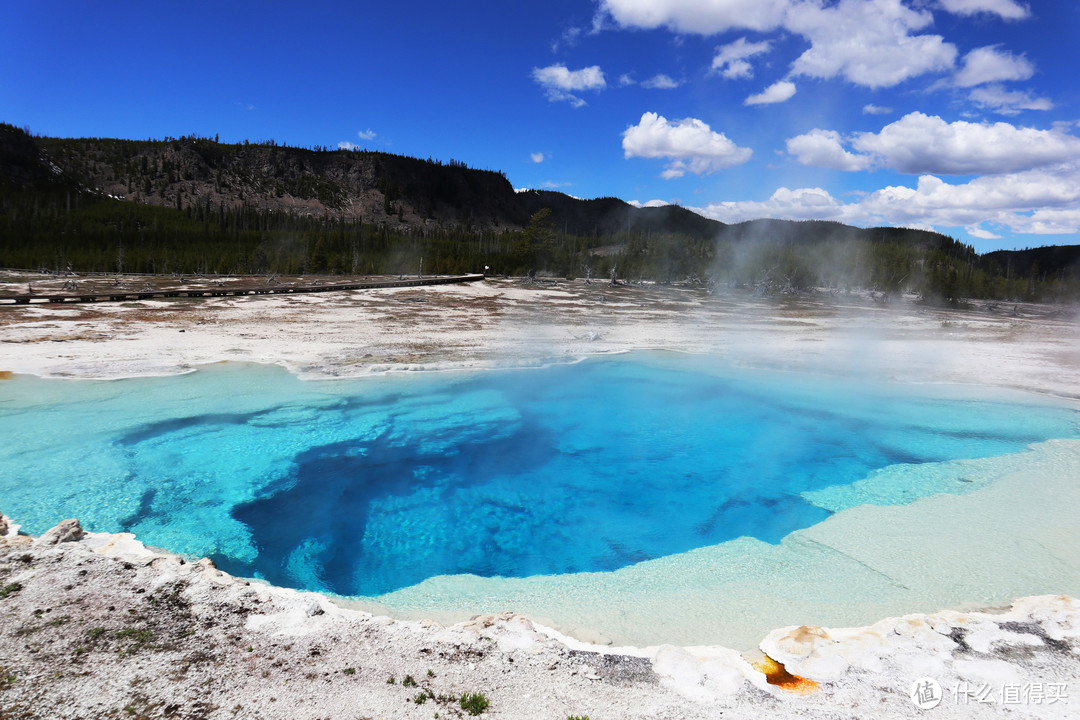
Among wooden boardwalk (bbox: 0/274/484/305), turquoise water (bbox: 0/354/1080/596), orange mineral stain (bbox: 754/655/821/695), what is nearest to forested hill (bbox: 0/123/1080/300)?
wooden boardwalk (bbox: 0/274/484/305)

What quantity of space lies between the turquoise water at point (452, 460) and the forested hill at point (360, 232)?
38.4 m

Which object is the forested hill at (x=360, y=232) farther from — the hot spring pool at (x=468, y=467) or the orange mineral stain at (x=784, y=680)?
the orange mineral stain at (x=784, y=680)

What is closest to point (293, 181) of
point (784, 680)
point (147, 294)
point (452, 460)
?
point (147, 294)

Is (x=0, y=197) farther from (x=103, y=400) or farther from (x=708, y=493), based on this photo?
(x=708, y=493)

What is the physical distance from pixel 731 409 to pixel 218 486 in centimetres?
838

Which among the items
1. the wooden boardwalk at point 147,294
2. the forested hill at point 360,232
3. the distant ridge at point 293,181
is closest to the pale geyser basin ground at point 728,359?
the wooden boardwalk at point 147,294

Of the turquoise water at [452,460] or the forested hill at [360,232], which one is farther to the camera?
the forested hill at [360,232]

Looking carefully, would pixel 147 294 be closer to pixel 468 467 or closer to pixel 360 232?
pixel 468 467

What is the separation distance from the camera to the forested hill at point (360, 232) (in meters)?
53.6

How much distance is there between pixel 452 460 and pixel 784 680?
17.7ft

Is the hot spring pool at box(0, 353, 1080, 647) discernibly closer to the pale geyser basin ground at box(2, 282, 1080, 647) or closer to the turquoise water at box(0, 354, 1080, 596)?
the turquoise water at box(0, 354, 1080, 596)

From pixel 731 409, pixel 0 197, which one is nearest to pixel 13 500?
pixel 731 409

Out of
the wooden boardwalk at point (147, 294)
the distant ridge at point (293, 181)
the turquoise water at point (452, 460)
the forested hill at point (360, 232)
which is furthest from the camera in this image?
the distant ridge at point (293, 181)

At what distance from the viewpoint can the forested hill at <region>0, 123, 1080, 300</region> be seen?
5356 centimetres
